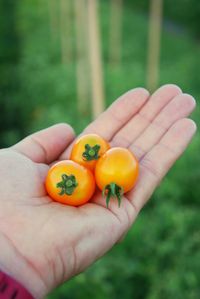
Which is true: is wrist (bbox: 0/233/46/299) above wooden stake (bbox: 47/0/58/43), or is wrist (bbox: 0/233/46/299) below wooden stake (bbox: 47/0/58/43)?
above

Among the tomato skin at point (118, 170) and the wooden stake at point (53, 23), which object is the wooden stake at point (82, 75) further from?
the tomato skin at point (118, 170)

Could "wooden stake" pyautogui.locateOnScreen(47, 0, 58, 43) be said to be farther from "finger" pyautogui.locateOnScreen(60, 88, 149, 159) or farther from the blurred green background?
"finger" pyautogui.locateOnScreen(60, 88, 149, 159)

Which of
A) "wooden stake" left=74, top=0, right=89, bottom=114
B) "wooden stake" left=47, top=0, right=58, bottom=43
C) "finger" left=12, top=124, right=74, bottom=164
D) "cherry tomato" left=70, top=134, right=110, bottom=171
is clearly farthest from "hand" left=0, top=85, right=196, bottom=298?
"wooden stake" left=47, top=0, right=58, bottom=43

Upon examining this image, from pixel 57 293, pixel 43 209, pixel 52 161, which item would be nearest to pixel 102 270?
pixel 57 293

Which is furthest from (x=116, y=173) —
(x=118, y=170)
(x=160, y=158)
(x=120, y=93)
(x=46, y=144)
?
(x=120, y=93)

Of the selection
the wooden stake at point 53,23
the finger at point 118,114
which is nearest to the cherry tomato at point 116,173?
the finger at point 118,114

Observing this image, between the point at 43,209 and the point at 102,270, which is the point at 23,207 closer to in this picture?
the point at 43,209
